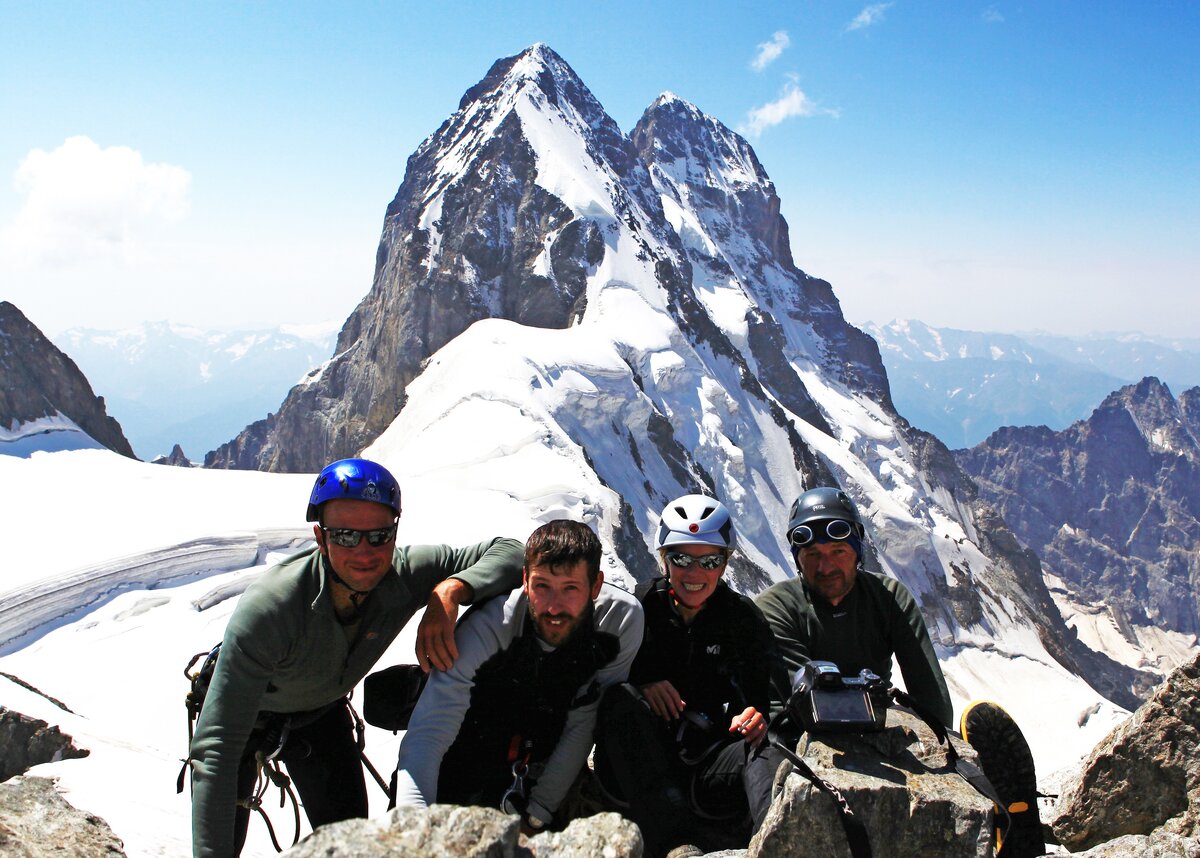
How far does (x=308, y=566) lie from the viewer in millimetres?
5254

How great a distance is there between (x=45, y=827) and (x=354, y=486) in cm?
258

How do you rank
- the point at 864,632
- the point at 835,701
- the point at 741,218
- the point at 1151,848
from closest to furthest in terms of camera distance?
the point at 835,701
the point at 1151,848
the point at 864,632
the point at 741,218

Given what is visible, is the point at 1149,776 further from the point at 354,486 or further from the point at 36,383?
the point at 36,383

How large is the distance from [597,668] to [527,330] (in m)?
53.4

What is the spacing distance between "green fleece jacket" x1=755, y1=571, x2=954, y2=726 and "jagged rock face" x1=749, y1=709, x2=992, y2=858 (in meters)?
1.63

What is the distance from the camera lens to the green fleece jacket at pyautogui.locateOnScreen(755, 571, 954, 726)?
6230mm

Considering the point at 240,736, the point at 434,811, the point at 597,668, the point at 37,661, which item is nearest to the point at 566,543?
the point at 597,668

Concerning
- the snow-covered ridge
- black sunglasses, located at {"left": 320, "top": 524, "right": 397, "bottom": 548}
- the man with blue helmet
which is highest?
the snow-covered ridge

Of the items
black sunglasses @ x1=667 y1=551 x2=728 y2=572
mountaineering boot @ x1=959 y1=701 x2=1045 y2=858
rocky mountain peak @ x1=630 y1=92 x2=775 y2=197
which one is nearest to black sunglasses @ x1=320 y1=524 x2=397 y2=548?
black sunglasses @ x1=667 y1=551 x2=728 y2=572

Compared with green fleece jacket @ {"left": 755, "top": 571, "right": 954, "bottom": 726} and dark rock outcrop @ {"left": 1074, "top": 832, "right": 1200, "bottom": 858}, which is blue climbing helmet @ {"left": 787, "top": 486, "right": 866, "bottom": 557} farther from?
dark rock outcrop @ {"left": 1074, "top": 832, "right": 1200, "bottom": 858}

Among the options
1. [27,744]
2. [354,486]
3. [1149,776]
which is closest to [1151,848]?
Answer: [1149,776]

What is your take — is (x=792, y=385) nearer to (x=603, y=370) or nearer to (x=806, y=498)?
(x=603, y=370)

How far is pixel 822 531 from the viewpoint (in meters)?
6.60

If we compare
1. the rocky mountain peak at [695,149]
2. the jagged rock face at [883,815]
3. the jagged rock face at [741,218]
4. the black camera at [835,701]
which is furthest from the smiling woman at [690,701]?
the rocky mountain peak at [695,149]
